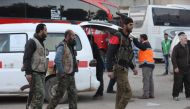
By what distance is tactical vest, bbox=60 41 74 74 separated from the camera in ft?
34.9

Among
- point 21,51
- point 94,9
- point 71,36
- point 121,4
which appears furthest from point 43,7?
point 121,4

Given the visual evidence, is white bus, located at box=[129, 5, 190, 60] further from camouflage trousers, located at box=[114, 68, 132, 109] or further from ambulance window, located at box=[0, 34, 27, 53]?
camouflage trousers, located at box=[114, 68, 132, 109]

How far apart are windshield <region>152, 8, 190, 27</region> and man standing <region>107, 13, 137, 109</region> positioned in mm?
21911

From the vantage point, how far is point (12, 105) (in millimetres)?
13219

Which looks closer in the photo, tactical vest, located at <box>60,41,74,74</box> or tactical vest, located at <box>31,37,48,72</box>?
tactical vest, located at <box>31,37,48,72</box>

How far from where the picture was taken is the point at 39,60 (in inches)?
394

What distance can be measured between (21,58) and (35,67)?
3.12 metres

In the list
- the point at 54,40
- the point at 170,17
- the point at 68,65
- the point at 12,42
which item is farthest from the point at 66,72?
the point at 170,17

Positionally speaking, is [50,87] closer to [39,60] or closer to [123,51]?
[39,60]

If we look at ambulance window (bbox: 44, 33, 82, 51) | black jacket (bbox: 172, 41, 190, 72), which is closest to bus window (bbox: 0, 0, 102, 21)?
ambulance window (bbox: 44, 33, 82, 51)

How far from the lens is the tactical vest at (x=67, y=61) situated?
1065 cm

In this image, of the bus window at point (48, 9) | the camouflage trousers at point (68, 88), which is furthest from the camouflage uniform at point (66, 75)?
the bus window at point (48, 9)

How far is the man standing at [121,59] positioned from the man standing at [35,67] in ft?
4.08

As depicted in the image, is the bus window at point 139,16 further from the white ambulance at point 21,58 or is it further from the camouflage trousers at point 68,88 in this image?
the camouflage trousers at point 68,88
